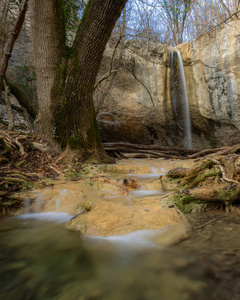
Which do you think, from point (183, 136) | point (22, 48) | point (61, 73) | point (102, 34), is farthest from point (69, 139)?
point (22, 48)

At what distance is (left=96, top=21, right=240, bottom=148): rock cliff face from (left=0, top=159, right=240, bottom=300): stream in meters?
8.04

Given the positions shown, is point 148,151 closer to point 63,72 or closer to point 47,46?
point 63,72

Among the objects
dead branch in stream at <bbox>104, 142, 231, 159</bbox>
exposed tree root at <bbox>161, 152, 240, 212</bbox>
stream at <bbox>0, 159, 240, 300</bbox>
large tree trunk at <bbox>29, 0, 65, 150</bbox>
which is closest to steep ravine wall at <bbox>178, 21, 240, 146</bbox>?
dead branch in stream at <bbox>104, 142, 231, 159</bbox>

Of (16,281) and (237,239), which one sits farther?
(237,239)

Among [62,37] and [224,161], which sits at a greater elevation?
[62,37]

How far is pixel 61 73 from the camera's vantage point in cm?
496

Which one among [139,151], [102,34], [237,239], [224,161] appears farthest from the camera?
[139,151]

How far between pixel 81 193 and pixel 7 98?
5.42m

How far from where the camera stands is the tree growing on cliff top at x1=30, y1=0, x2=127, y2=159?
15.7ft

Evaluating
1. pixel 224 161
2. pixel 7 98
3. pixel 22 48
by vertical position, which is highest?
pixel 22 48

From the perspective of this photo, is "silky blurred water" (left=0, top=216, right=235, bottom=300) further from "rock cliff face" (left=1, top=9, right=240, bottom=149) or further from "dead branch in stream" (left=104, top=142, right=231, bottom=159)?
"rock cliff face" (left=1, top=9, right=240, bottom=149)

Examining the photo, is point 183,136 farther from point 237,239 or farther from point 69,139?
point 237,239

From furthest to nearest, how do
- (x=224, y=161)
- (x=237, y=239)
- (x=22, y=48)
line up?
(x=22, y=48), (x=224, y=161), (x=237, y=239)

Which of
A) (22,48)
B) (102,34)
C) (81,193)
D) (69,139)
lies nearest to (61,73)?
(102,34)
